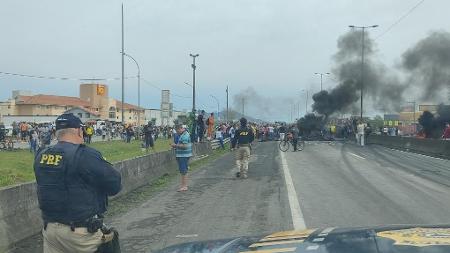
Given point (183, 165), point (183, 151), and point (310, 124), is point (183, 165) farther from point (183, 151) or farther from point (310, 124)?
point (310, 124)

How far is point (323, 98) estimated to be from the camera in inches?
2416

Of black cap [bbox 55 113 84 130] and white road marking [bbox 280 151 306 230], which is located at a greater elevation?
black cap [bbox 55 113 84 130]

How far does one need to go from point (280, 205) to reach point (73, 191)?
711 cm

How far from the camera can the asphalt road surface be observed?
27.6ft

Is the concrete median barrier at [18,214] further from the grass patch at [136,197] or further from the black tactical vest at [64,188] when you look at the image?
the black tactical vest at [64,188]

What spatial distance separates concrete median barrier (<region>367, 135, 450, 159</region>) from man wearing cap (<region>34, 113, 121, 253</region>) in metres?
24.6

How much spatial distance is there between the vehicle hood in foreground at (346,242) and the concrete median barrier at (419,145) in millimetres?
25131

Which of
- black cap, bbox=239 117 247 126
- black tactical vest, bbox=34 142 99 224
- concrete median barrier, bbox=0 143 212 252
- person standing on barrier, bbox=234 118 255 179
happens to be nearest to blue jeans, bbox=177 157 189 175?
person standing on barrier, bbox=234 118 255 179

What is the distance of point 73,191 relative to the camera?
Answer: 4027 mm

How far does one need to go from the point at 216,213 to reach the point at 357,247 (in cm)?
764

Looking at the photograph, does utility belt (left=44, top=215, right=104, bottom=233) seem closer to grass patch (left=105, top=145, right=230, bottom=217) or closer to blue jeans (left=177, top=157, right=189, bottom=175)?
grass patch (left=105, top=145, right=230, bottom=217)

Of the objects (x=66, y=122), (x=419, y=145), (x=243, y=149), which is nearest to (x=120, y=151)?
(x=243, y=149)

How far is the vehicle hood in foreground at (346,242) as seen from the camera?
2.36m

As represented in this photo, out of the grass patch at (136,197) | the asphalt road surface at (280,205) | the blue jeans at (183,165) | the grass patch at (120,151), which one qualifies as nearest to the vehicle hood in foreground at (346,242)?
the asphalt road surface at (280,205)
